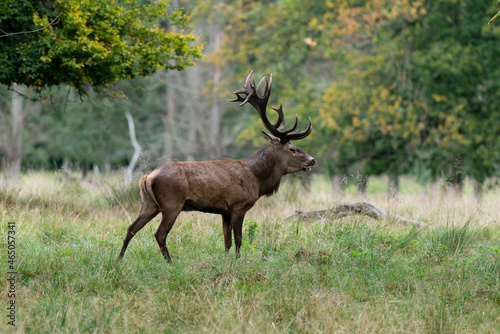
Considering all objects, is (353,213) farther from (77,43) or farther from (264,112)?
(77,43)

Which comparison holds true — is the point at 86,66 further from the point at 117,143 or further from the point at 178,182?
the point at 117,143

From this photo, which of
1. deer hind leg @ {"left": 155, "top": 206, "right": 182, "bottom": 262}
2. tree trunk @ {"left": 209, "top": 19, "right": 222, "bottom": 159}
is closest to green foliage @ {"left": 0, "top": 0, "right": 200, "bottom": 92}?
deer hind leg @ {"left": 155, "top": 206, "right": 182, "bottom": 262}

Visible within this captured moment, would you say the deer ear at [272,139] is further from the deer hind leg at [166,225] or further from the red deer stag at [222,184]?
the deer hind leg at [166,225]

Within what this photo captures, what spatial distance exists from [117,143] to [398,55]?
63.9ft

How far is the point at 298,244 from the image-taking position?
7.77m

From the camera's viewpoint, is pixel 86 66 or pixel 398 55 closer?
pixel 86 66

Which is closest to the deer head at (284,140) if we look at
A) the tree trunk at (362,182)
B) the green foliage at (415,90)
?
the tree trunk at (362,182)

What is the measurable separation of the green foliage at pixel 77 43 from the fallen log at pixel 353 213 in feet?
12.1

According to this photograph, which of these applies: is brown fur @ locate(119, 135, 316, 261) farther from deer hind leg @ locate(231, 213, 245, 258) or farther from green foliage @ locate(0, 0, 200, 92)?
green foliage @ locate(0, 0, 200, 92)

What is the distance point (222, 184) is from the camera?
725 cm

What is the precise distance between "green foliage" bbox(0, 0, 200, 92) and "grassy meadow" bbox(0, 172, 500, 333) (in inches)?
85.8

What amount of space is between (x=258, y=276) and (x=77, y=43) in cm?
484

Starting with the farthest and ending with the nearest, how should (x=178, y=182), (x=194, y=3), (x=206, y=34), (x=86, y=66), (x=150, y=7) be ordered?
(x=206, y=34)
(x=194, y=3)
(x=150, y=7)
(x=86, y=66)
(x=178, y=182)

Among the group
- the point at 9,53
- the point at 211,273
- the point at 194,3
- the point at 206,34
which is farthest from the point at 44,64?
the point at 206,34
